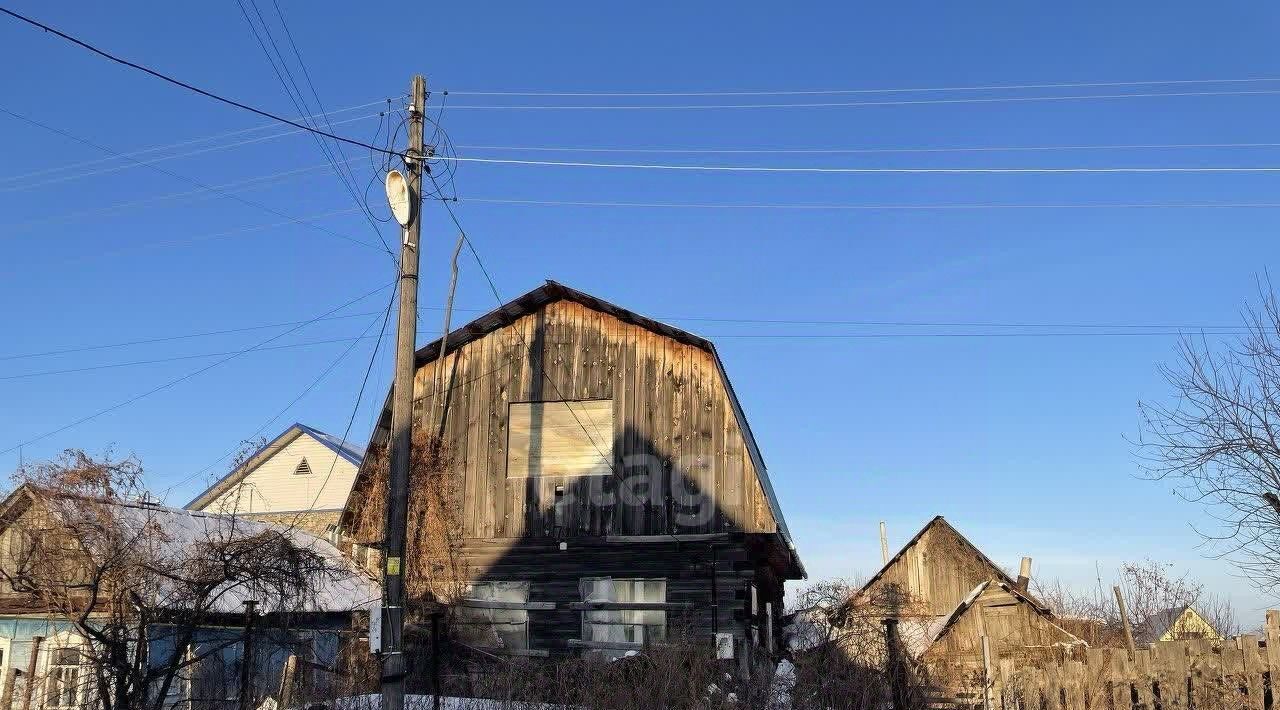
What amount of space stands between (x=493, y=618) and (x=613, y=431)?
4090mm

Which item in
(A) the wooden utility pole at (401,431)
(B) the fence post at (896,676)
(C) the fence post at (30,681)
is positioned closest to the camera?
(A) the wooden utility pole at (401,431)

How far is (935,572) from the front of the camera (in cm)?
3369

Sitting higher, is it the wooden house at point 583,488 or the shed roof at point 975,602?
the wooden house at point 583,488

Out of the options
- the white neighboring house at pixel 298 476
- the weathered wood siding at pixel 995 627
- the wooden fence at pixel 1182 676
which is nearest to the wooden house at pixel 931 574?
the weathered wood siding at pixel 995 627

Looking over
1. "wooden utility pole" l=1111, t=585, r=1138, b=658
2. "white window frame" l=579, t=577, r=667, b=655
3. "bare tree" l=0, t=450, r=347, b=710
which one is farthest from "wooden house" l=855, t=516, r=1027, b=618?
"bare tree" l=0, t=450, r=347, b=710

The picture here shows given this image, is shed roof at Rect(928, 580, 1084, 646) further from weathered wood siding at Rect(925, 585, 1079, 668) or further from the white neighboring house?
the white neighboring house

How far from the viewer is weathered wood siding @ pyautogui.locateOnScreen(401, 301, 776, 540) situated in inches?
719

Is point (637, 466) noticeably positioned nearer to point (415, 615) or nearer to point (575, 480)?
point (575, 480)

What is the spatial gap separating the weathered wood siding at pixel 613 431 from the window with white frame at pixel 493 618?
1019mm

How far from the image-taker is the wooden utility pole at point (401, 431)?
37.3ft

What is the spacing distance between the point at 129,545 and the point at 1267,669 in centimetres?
1152

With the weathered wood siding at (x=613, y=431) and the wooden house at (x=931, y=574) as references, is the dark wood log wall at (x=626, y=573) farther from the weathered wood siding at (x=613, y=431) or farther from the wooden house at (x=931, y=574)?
the wooden house at (x=931, y=574)

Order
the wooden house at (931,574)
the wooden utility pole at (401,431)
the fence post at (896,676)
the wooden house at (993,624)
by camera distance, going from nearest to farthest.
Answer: the wooden utility pole at (401,431)
the fence post at (896,676)
the wooden house at (993,624)
the wooden house at (931,574)

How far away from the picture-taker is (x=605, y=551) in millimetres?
18578
